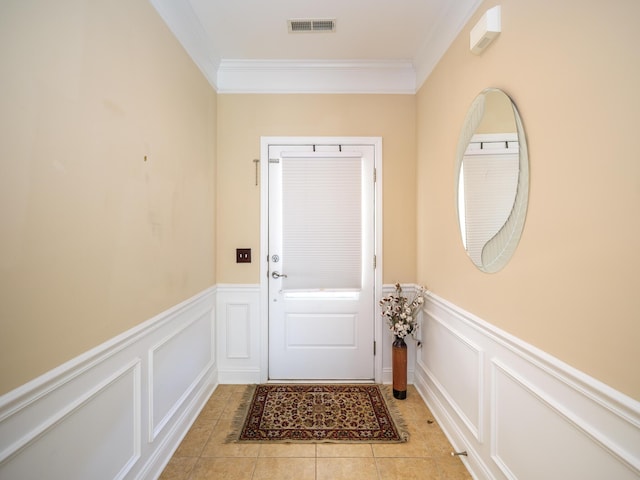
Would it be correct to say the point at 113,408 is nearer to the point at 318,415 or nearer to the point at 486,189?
the point at 318,415

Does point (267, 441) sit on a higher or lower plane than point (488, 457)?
lower

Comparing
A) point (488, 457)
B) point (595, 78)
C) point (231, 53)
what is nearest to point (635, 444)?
point (488, 457)

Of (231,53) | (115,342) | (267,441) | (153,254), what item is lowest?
(267,441)

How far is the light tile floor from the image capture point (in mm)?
1750

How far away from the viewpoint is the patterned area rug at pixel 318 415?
206cm

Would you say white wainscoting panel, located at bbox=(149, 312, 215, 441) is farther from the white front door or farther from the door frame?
the white front door

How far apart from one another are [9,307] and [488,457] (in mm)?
2112

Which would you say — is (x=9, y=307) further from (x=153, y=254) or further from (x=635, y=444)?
(x=635, y=444)

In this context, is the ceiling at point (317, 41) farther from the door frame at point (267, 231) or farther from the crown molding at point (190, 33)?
the door frame at point (267, 231)

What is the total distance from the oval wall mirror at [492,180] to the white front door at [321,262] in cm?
102

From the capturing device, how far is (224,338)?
9.10 feet

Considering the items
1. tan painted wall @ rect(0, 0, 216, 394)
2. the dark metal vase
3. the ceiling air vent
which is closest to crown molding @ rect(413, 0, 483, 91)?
the ceiling air vent

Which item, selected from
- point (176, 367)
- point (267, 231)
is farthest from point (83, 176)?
point (267, 231)

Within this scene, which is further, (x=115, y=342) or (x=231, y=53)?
(x=231, y=53)
